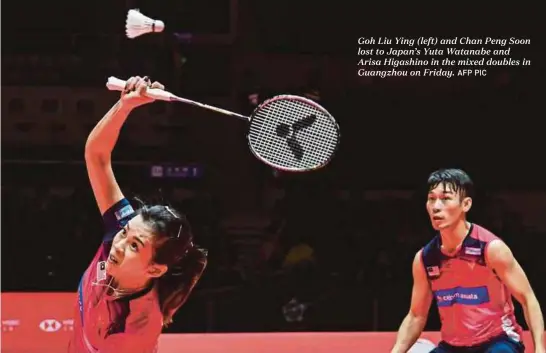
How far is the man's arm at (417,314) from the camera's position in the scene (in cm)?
349

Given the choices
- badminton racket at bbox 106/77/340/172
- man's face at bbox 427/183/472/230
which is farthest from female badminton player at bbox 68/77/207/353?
man's face at bbox 427/183/472/230

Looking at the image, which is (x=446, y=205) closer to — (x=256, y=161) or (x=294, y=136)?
(x=294, y=136)

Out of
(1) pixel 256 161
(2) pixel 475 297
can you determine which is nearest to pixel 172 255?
(2) pixel 475 297

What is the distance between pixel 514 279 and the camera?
3287 mm

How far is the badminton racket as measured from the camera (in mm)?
3494

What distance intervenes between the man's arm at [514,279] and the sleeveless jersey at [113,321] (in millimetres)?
1381

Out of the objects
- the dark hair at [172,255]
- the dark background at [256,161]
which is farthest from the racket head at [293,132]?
the dark background at [256,161]

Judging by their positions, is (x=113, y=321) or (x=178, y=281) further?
(x=178, y=281)

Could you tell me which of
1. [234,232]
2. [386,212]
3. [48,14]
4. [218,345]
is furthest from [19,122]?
[386,212]

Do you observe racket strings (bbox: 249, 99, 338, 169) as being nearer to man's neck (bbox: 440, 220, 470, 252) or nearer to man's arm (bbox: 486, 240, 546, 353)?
man's neck (bbox: 440, 220, 470, 252)

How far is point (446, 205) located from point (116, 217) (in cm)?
135

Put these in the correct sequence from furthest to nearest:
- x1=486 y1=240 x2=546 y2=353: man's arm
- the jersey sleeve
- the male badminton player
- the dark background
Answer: the dark background < the male badminton player < x1=486 y1=240 x2=546 y2=353: man's arm < the jersey sleeve

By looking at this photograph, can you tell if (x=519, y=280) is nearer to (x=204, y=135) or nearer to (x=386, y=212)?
(x=386, y=212)

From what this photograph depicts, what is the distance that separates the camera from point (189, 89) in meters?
4.93
